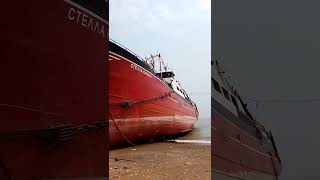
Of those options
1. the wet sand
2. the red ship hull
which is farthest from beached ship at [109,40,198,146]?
the red ship hull

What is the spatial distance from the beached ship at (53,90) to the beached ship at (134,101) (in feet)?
26.2

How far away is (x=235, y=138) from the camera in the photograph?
3250 millimetres

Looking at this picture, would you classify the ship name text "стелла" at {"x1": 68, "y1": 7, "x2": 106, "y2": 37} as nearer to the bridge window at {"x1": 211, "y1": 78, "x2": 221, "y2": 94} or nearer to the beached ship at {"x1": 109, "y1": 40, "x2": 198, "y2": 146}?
the bridge window at {"x1": 211, "y1": 78, "x2": 221, "y2": 94}

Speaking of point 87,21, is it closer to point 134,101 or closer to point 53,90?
point 53,90

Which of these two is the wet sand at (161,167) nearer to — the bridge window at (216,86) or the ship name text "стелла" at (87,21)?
the bridge window at (216,86)

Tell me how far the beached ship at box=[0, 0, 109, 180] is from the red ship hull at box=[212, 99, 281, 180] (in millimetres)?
848

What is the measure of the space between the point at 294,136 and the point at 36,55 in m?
1.99

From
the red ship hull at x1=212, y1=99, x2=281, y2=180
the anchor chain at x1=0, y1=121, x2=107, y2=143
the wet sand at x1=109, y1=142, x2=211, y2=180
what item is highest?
the anchor chain at x1=0, y1=121, x2=107, y2=143

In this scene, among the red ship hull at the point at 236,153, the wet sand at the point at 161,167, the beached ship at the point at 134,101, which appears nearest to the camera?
the red ship hull at the point at 236,153

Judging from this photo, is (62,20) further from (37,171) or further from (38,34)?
(37,171)

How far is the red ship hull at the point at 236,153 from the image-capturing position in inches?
127

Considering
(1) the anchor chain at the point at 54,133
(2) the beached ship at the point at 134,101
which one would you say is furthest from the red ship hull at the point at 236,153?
(2) the beached ship at the point at 134,101

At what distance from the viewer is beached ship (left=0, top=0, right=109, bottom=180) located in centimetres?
230

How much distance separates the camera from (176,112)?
18906 millimetres
